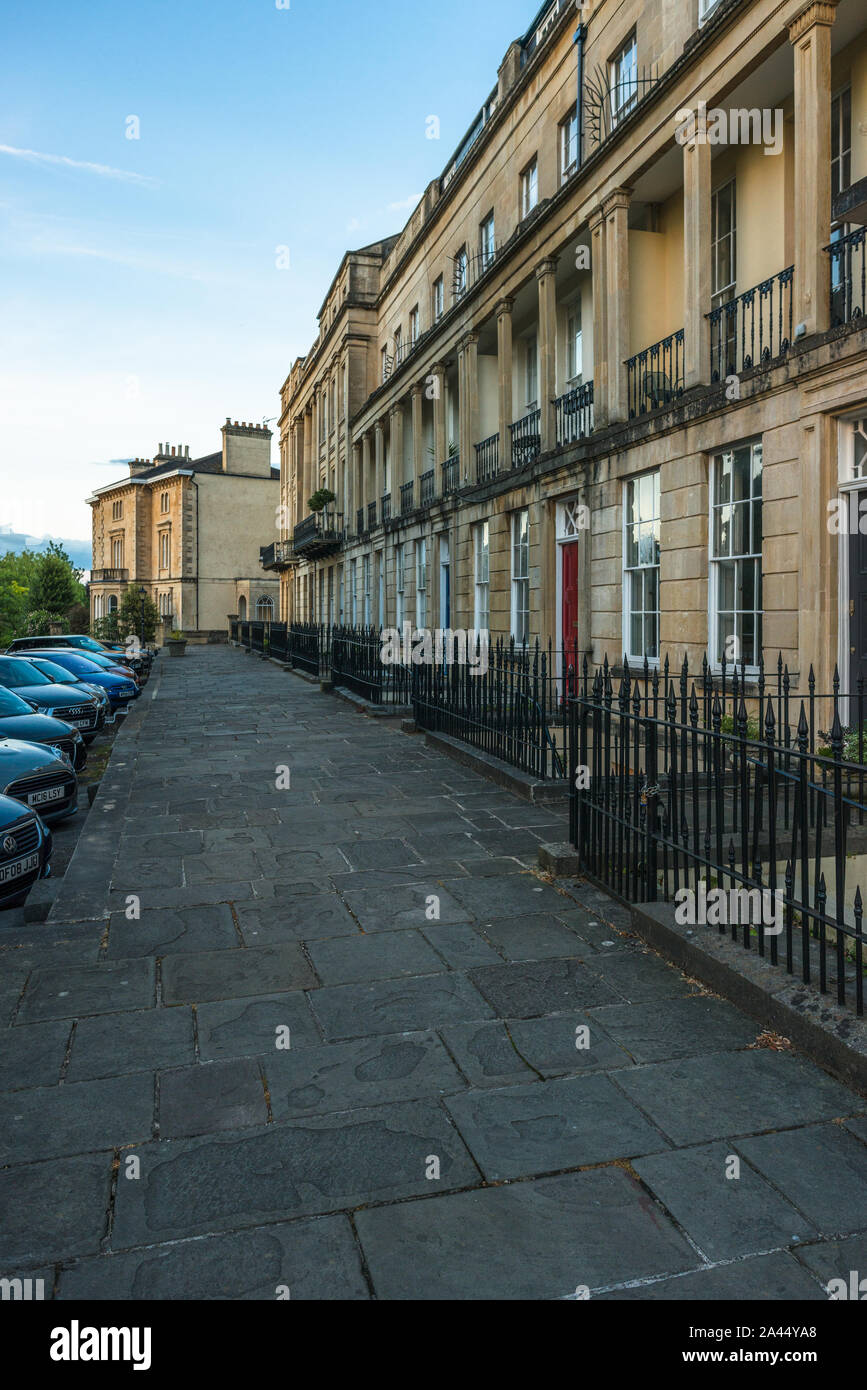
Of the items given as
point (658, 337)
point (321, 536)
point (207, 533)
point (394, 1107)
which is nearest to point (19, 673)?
point (658, 337)

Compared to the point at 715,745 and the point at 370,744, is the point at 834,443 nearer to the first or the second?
the point at 715,745

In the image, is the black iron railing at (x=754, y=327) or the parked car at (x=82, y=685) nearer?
the black iron railing at (x=754, y=327)

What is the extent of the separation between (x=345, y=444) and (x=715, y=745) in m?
32.9

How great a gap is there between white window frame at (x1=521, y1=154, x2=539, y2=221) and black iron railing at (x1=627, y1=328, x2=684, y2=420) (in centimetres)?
543

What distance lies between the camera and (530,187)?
697 inches

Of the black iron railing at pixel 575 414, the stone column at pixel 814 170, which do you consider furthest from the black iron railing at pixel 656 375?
the stone column at pixel 814 170

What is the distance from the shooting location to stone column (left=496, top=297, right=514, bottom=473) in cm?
1830

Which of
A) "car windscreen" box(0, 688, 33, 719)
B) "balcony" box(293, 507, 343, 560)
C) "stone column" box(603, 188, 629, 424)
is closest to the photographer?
"car windscreen" box(0, 688, 33, 719)

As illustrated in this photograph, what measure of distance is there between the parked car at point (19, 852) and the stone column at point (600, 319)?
33.3ft

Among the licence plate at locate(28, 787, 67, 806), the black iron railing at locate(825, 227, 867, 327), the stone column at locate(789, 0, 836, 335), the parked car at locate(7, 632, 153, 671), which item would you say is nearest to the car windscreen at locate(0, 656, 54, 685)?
the parked car at locate(7, 632, 153, 671)

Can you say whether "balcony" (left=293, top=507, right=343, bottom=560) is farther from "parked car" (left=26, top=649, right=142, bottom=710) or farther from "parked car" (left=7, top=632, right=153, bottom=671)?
"parked car" (left=26, top=649, right=142, bottom=710)

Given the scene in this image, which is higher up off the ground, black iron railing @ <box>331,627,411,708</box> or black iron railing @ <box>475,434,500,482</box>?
black iron railing @ <box>475,434,500,482</box>

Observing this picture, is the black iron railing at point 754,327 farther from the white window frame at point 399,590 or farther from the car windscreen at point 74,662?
the white window frame at point 399,590

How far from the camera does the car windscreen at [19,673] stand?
15109mm
